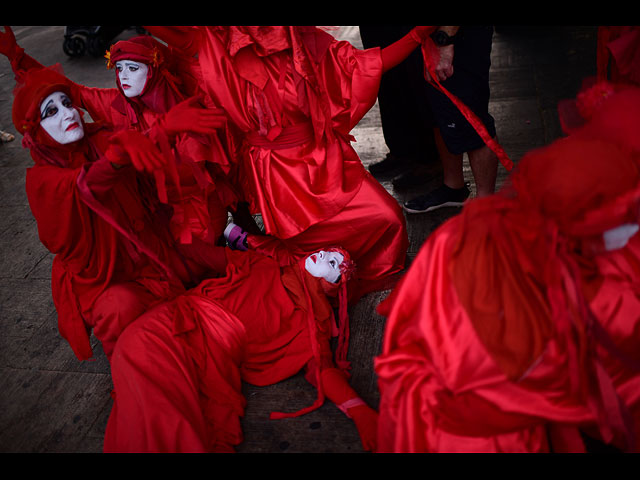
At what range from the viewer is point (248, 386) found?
2.36 metres

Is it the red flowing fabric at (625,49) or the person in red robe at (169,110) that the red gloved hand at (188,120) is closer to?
the person in red robe at (169,110)

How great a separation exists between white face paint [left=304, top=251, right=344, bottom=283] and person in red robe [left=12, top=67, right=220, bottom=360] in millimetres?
603

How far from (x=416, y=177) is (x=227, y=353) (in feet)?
5.59

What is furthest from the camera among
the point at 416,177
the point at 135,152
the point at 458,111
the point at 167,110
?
the point at 416,177

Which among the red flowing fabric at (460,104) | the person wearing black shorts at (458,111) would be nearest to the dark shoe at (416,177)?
the person wearing black shorts at (458,111)

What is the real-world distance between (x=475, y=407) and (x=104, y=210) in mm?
1561

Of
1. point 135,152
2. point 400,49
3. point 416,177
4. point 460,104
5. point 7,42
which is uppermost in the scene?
point 7,42

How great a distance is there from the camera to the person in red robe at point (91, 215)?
7.11 ft

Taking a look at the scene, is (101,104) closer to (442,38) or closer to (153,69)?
(153,69)

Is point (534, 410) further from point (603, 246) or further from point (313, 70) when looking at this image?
point (313, 70)

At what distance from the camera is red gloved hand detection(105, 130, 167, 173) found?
2.02 m

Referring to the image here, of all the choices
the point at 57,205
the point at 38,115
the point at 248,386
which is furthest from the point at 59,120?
the point at 248,386

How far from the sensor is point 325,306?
2.40 m

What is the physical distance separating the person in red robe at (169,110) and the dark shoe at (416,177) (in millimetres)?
1154
